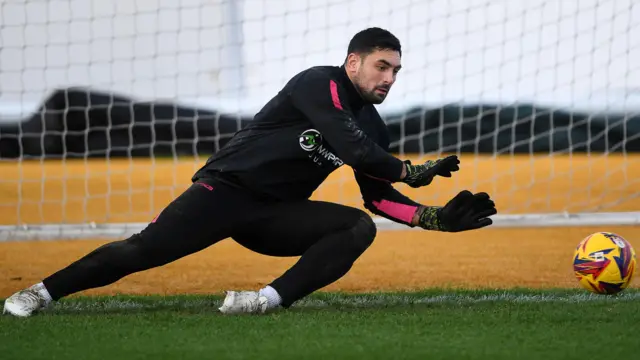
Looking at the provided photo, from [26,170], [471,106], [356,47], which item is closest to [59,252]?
[356,47]

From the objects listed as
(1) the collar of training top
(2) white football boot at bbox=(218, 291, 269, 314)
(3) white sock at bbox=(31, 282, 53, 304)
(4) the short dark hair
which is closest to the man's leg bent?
(2) white football boot at bbox=(218, 291, 269, 314)

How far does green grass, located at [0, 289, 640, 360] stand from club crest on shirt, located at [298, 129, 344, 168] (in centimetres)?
76

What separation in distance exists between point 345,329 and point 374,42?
1.44 m

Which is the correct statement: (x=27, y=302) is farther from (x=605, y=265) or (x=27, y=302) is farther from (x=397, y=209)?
(x=605, y=265)

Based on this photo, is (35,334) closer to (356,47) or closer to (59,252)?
(356,47)

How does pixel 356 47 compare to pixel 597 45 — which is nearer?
pixel 356 47

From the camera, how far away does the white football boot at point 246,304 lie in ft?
16.9

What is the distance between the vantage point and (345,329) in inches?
188

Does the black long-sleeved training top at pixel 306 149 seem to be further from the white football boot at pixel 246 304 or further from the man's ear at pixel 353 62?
the white football boot at pixel 246 304

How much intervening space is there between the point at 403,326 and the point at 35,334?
1.64 metres

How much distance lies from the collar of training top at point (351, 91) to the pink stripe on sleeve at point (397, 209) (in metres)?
0.53

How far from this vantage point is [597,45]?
391 inches

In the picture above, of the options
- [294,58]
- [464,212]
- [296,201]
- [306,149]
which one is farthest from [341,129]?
[294,58]

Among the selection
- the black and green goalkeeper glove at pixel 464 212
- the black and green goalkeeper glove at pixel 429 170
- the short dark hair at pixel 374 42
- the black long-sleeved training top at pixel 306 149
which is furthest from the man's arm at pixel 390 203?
the short dark hair at pixel 374 42
